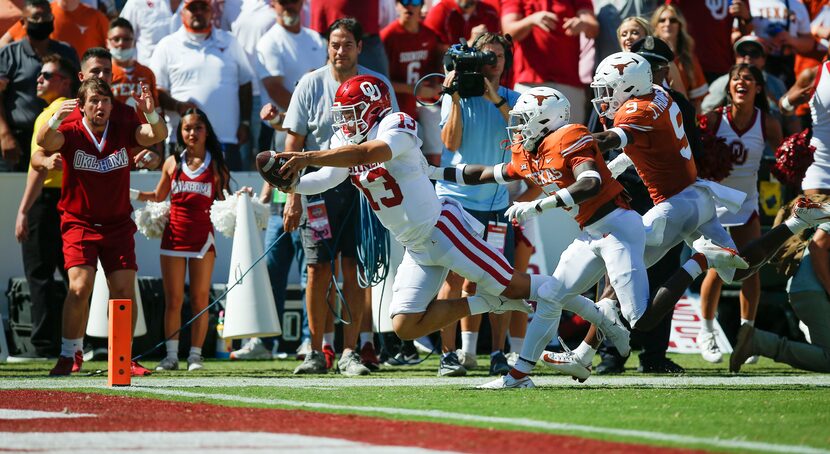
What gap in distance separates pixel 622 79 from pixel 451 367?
2296 mm

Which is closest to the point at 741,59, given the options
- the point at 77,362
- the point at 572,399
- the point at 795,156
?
the point at 795,156

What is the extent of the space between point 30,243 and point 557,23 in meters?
5.03

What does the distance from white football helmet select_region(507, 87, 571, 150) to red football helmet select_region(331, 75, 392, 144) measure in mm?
857

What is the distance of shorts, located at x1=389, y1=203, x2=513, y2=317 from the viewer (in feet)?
24.6

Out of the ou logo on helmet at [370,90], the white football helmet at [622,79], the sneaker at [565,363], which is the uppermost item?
the white football helmet at [622,79]

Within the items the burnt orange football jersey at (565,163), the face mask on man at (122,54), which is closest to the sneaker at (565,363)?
the burnt orange football jersey at (565,163)

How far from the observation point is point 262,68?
11.7 m

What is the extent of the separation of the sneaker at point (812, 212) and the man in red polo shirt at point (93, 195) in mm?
4312

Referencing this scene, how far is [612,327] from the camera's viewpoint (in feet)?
24.8

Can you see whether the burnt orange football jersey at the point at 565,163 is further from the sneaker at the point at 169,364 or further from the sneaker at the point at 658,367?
the sneaker at the point at 169,364

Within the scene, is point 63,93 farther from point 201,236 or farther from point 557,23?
point 557,23

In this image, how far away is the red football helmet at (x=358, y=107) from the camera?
25.2 feet

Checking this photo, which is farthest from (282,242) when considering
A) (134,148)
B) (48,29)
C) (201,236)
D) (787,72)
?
(787,72)

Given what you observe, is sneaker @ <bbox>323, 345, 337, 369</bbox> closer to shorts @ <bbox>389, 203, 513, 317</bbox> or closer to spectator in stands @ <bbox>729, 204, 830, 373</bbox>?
shorts @ <bbox>389, 203, 513, 317</bbox>
